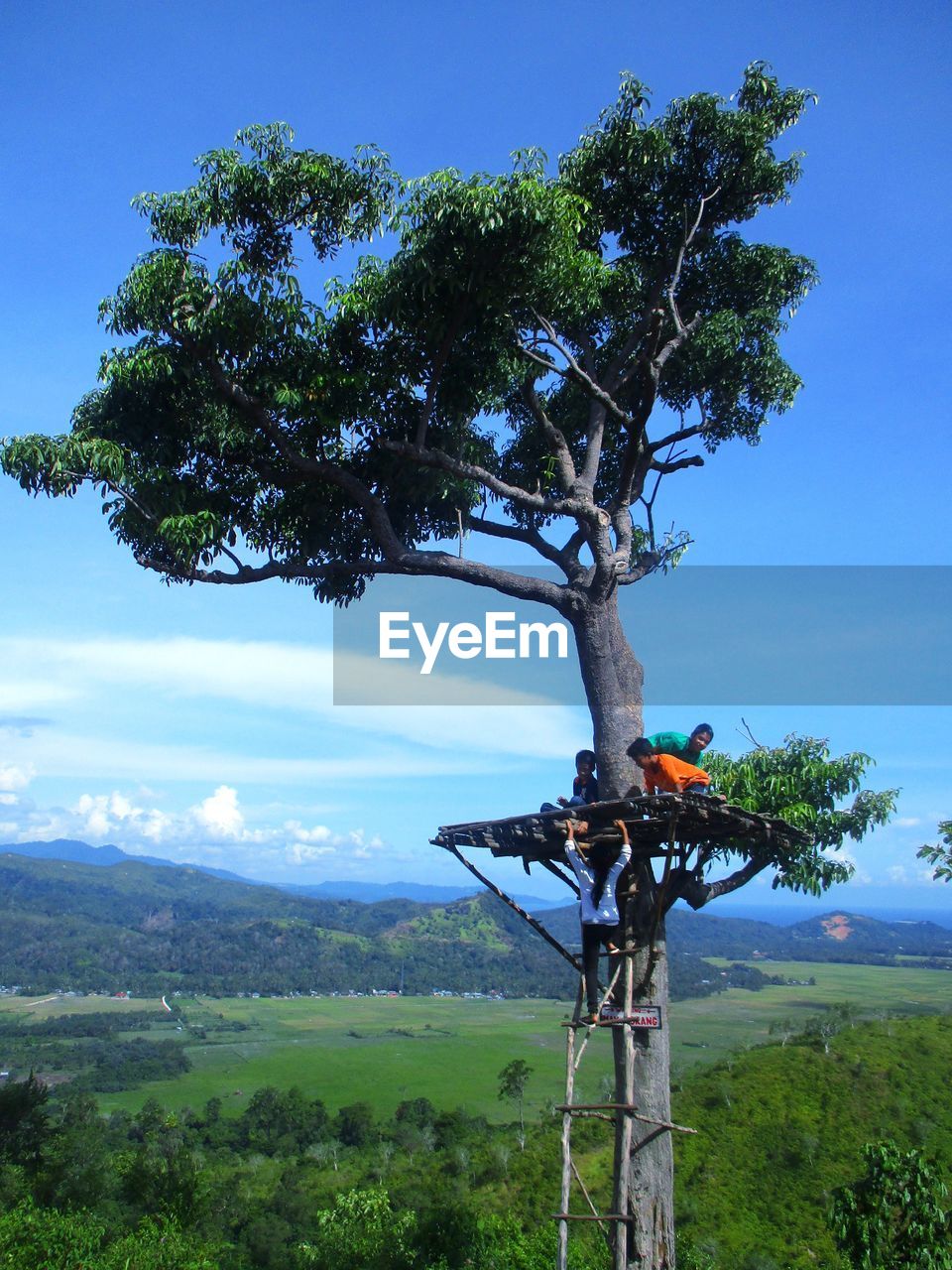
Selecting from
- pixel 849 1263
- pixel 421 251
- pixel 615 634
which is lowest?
pixel 849 1263

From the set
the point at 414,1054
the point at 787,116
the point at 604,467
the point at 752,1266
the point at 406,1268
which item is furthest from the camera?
the point at 414,1054

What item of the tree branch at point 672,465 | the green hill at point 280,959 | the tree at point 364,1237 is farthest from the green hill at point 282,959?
the tree branch at point 672,465

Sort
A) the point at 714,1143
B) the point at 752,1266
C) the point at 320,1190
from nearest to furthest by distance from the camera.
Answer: the point at 752,1266
the point at 714,1143
the point at 320,1190

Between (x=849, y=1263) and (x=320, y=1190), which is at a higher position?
(x=849, y=1263)

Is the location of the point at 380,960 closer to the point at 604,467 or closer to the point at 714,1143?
the point at 714,1143

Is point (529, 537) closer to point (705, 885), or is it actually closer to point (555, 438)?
point (555, 438)

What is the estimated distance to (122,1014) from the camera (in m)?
132

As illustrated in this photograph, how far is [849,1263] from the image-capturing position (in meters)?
11.8

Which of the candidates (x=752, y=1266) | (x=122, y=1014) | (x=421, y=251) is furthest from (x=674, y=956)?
(x=421, y=251)

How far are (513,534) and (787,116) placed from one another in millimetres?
5228

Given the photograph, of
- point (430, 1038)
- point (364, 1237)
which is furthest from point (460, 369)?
point (430, 1038)

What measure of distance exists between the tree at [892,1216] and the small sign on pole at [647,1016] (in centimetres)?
559

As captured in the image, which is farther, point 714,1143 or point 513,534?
point 714,1143

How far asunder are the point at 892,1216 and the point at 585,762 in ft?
25.5
